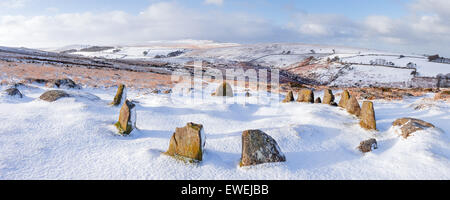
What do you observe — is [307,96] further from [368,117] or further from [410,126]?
[410,126]

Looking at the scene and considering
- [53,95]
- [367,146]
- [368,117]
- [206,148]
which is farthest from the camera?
[53,95]

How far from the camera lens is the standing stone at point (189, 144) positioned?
8758 mm

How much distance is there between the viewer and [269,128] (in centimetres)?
1350

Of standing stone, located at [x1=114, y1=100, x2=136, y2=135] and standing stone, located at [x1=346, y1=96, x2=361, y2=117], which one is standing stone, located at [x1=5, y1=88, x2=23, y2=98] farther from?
standing stone, located at [x1=346, y1=96, x2=361, y2=117]

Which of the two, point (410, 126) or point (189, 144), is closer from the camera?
Answer: point (189, 144)

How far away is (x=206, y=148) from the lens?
10500 mm

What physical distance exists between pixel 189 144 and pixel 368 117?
11.1 meters

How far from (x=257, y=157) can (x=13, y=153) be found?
896 centimetres

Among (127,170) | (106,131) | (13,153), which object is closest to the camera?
(127,170)

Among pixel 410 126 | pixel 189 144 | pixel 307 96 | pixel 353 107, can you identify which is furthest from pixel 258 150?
pixel 307 96

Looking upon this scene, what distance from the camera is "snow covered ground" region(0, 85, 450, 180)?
317 inches

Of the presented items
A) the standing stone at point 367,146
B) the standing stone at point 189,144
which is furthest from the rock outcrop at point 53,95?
the standing stone at point 367,146
